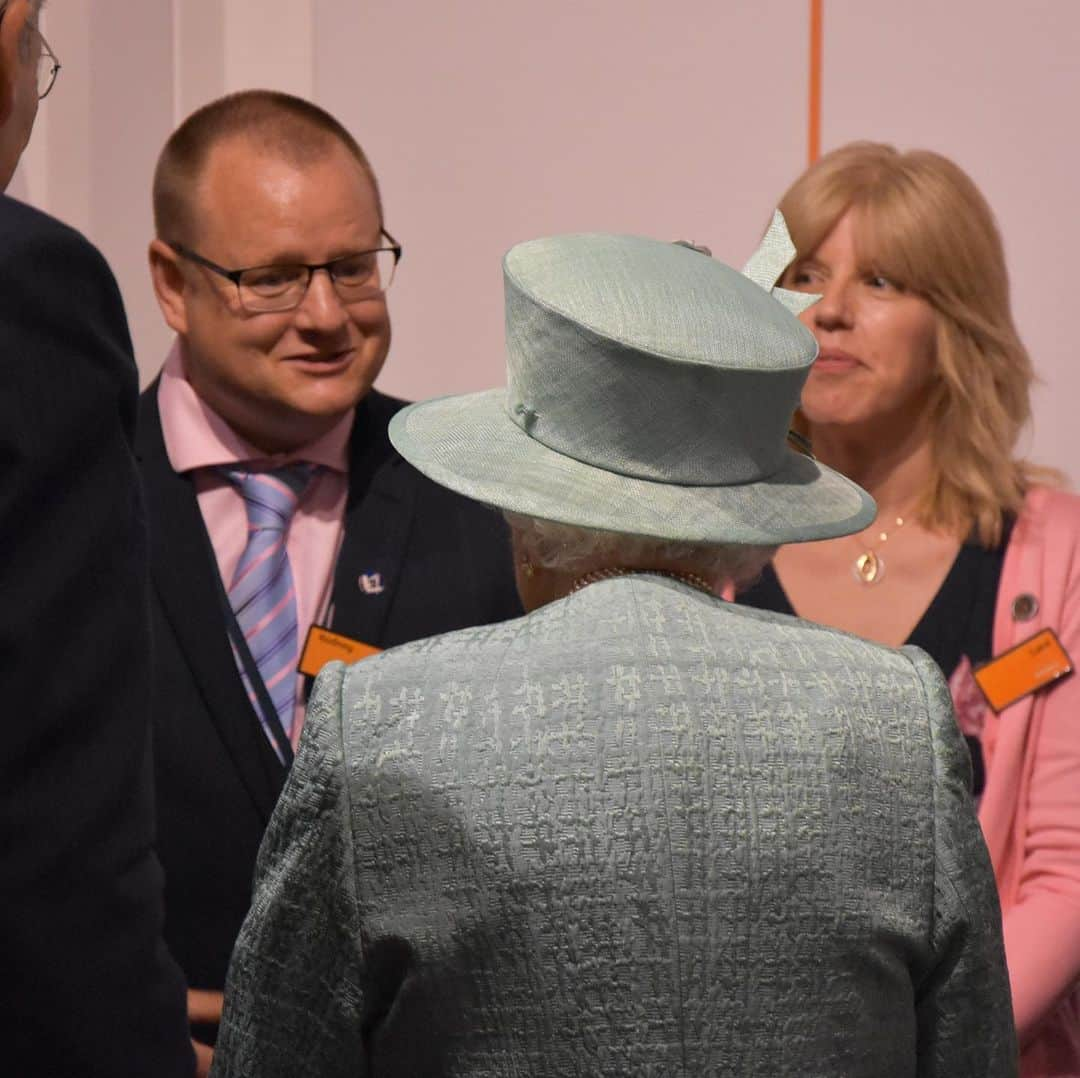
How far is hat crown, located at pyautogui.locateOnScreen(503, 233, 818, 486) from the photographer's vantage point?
1.38m

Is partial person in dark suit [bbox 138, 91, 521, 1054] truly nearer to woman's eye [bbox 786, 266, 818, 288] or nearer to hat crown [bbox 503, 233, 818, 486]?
woman's eye [bbox 786, 266, 818, 288]

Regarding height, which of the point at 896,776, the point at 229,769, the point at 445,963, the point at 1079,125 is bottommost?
the point at 229,769

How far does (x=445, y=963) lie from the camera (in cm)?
130

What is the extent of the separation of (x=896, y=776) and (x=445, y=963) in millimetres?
373

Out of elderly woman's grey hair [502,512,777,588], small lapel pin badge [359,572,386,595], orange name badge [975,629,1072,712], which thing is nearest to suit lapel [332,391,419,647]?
small lapel pin badge [359,572,386,595]

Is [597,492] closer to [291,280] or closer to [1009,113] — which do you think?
[291,280]

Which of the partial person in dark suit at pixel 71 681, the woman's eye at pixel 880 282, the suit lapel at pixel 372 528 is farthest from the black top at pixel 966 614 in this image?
the partial person in dark suit at pixel 71 681

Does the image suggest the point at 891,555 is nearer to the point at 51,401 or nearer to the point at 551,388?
the point at 551,388

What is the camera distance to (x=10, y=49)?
1376mm

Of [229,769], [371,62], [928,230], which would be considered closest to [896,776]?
[229,769]

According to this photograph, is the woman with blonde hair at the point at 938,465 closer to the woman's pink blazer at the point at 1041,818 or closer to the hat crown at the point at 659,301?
the woman's pink blazer at the point at 1041,818

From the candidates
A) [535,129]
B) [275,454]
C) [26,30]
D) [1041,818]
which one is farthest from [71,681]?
[535,129]

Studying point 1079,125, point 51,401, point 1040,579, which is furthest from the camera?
point 1079,125

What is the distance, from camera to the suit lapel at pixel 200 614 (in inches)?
88.4
